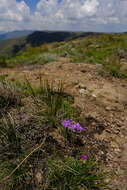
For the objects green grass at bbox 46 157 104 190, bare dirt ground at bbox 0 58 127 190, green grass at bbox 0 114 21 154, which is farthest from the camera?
bare dirt ground at bbox 0 58 127 190

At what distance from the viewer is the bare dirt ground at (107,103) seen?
1.95 meters

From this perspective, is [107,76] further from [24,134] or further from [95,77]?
[24,134]

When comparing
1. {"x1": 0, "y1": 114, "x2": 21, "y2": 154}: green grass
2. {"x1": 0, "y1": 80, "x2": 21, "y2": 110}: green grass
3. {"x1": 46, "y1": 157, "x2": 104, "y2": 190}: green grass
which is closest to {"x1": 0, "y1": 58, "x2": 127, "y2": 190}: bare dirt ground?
{"x1": 46, "y1": 157, "x2": 104, "y2": 190}: green grass

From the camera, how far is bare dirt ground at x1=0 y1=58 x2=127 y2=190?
1.95 m

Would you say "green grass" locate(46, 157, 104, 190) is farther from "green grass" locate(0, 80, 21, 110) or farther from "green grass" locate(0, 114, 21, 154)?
"green grass" locate(0, 80, 21, 110)

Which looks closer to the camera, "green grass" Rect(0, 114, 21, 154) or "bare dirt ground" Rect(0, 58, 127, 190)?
"green grass" Rect(0, 114, 21, 154)

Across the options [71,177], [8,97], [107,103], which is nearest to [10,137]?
[71,177]

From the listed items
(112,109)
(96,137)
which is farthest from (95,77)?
(96,137)

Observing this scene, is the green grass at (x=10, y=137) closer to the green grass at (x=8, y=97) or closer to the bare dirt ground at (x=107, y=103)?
the green grass at (x=8, y=97)

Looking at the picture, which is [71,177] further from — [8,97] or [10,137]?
[8,97]

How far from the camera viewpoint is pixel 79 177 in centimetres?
155

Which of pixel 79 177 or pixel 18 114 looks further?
pixel 18 114

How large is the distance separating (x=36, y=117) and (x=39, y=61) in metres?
5.29

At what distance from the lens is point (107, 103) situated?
335 centimetres
